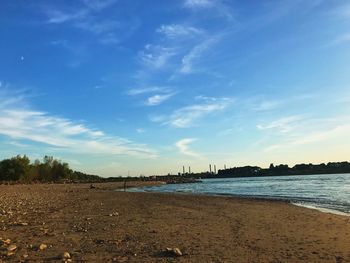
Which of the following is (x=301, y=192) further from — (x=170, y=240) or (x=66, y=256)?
(x=66, y=256)

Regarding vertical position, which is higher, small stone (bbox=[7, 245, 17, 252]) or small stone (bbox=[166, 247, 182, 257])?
small stone (bbox=[7, 245, 17, 252])

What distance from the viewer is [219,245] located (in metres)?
13.4

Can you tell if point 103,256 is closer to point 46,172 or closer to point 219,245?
point 219,245

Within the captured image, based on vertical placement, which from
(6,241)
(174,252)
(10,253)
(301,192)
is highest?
(301,192)

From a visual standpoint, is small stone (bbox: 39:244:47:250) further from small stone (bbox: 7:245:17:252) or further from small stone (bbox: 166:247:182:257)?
small stone (bbox: 166:247:182:257)

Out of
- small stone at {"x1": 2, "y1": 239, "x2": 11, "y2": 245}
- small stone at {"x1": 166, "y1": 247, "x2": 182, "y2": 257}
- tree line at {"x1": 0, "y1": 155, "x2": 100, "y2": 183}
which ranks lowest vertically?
small stone at {"x1": 166, "y1": 247, "x2": 182, "y2": 257}

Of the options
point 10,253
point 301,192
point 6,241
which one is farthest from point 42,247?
point 301,192

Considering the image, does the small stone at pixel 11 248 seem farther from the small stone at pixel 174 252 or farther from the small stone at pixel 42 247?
the small stone at pixel 174 252

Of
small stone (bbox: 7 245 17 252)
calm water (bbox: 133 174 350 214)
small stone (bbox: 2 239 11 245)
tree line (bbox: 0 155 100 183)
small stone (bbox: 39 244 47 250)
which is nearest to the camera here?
small stone (bbox: 7 245 17 252)

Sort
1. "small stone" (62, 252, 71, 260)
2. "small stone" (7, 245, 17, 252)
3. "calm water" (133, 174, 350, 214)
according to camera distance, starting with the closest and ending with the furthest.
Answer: "small stone" (62, 252, 71, 260)
"small stone" (7, 245, 17, 252)
"calm water" (133, 174, 350, 214)

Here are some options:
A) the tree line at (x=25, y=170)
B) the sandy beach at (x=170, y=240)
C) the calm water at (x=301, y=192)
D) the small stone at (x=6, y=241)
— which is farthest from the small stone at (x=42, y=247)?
the tree line at (x=25, y=170)

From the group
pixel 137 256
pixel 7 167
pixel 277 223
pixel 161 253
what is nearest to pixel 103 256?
pixel 137 256

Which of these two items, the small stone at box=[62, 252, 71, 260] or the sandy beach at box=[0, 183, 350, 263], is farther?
the sandy beach at box=[0, 183, 350, 263]

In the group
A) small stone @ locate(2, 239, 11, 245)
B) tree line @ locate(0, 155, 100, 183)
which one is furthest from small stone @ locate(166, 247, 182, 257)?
tree line @ locate(0, 155, 100, 183)
